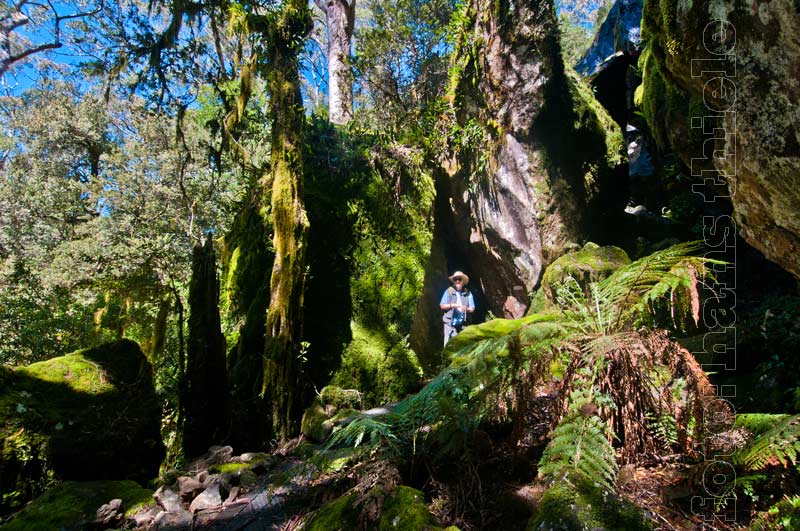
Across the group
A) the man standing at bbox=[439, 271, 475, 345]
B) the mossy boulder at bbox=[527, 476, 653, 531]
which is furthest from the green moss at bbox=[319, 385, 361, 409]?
the mossy boulder at bbox=[527, 476, 653, 531]

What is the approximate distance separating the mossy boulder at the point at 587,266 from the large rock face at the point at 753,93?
12.3 feet

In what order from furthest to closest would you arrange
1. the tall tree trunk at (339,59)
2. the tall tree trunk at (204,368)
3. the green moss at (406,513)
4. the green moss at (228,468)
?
the tall tree trunk at (339,59) < the tall tree trunk at (204,368) < the green moss at (228,468) < the green moss at (406,513)

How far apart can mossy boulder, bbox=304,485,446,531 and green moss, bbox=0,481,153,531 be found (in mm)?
1842

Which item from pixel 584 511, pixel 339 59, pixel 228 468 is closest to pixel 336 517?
pixel 584 511

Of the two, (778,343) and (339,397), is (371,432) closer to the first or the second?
(339,397)

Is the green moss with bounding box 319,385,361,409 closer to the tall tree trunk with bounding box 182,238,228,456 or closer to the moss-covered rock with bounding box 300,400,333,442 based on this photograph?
the moss-covered rock with bounding box 300,400,333,442

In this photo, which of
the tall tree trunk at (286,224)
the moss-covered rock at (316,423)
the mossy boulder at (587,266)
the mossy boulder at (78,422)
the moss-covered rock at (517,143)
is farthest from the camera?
the moss-covered rock at (517,143)

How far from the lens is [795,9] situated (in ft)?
8.19

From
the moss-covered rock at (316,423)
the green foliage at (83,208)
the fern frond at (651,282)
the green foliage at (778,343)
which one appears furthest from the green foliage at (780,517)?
the green foliage at (83,208)

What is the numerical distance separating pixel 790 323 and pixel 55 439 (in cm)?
780

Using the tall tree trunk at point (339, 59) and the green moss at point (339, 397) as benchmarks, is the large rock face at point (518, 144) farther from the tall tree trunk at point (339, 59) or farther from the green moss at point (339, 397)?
the green moss at point (339, 397)

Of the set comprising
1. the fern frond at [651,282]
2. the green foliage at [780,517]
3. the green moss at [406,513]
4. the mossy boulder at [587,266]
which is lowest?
the green moss at [406,513]

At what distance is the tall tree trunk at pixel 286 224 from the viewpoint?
18.3 ft

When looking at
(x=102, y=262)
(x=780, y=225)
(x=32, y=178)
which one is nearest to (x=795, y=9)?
(x=780, y=225)
